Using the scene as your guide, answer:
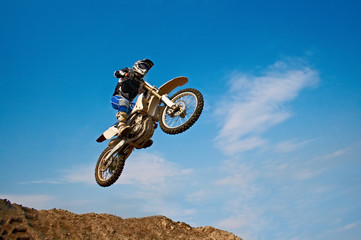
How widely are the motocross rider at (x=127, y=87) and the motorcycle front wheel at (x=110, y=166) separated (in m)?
1.08

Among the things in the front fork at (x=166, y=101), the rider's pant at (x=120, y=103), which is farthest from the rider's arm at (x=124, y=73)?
the rider's pant at (x=120, y=103)

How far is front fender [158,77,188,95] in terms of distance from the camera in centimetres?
1262

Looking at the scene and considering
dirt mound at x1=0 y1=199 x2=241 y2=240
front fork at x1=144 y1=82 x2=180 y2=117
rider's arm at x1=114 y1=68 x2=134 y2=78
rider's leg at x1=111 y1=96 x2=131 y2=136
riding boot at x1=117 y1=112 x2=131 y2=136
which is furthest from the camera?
rider's arm at x1=114 y1=68 x2=134 y2=78

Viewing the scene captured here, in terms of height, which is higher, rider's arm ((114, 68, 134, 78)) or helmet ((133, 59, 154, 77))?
helmet ((133, 59, 154, 77))

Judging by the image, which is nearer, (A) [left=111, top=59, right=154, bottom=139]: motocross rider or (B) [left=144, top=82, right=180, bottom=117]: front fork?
(B) [left=144, top=82, right=180, bottom=117]: front fork

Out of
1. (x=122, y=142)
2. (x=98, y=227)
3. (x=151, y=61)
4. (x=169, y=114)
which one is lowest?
(x=98, y=227)

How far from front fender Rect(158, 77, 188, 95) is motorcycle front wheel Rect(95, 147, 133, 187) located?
2.34m

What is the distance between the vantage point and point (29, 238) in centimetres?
1120

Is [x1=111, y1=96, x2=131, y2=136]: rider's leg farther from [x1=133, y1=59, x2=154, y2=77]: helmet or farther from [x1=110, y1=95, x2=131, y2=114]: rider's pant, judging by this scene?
[x1=133, y1=59, x2=154, y2=77]: helmet

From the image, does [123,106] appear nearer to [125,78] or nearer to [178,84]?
[125,78]

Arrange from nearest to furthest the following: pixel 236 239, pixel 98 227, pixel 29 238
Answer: pixel 29 238
pixel 98 227
pixel 236 239

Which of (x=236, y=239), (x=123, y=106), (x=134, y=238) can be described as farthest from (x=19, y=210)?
(x=236, y=239)

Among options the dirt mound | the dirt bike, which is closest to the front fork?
the dirt bike

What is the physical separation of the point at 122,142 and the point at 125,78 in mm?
2249
